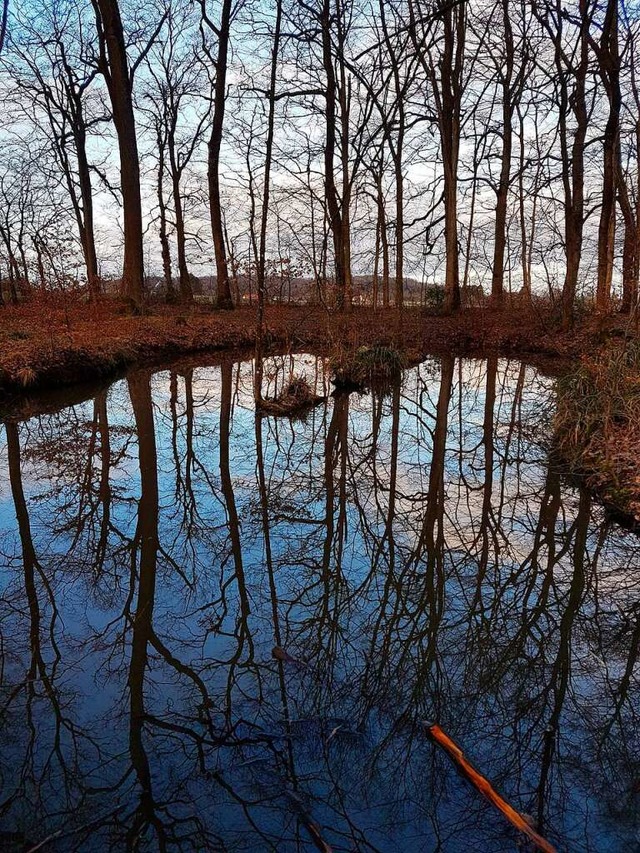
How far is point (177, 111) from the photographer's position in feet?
92.5

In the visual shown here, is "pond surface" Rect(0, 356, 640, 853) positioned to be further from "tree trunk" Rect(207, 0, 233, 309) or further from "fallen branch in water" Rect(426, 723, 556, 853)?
"tree trunk" Rect(207, 0, 233, 309)

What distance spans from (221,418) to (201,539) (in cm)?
473

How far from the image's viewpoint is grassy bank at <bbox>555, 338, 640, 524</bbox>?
18.8 ft

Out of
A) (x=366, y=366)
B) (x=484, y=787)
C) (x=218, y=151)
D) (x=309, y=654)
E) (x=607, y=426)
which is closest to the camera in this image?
(x=484, y=787)

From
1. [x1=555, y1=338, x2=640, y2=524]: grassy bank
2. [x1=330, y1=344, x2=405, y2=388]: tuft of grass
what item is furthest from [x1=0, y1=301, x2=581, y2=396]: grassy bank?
[x1=555, y1=338, x2=640, y2=524]: grassy bank

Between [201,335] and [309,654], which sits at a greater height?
[201,335]

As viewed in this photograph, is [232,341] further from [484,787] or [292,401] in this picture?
[484,787]

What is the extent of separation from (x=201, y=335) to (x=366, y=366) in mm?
5861

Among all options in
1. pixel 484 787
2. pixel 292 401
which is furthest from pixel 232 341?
pixel 484 787

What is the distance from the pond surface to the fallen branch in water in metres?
0.05

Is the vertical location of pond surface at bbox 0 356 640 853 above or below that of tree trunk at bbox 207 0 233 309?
below

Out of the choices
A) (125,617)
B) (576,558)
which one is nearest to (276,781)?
(125,617)

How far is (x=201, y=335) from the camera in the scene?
16.7 metres

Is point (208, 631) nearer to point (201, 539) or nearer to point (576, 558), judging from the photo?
point (201, 539)
